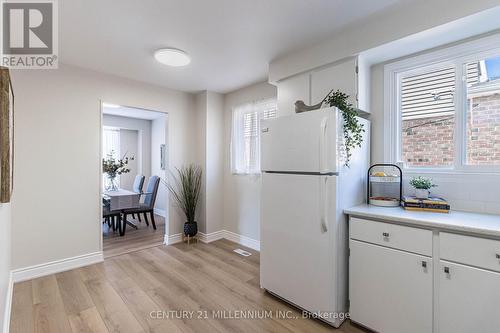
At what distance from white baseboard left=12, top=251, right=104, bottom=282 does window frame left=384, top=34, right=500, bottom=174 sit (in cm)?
367

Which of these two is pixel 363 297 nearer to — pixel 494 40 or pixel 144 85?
pixel 494 40

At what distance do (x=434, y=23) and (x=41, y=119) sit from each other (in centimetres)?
391

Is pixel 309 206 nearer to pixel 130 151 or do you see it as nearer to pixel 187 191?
pixel 187 191

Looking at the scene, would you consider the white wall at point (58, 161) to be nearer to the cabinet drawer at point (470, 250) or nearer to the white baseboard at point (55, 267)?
the white baseboard at point (55, 267)

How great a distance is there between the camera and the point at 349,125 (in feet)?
6.46

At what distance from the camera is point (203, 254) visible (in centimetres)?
340

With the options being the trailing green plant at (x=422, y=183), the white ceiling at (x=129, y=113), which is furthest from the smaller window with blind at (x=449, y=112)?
the white ceiling at (x=129, y=113)

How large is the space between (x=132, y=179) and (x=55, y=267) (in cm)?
383

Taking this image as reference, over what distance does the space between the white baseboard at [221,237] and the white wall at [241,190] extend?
0.22 ft

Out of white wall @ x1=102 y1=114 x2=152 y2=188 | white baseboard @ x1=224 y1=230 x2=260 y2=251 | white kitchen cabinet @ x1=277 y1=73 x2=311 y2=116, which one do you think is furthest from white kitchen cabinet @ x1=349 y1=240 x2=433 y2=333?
white wall @ x1=102 y1=114 x2=152 y2=188

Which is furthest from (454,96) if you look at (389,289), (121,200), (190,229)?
(121,200)

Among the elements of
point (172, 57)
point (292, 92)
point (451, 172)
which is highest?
point (172, 57)

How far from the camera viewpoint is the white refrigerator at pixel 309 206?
73.9 inches

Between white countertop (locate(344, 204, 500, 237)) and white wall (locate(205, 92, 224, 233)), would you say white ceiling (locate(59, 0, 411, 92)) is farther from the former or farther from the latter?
white countertop (locate(344, 204, 500, 237))
